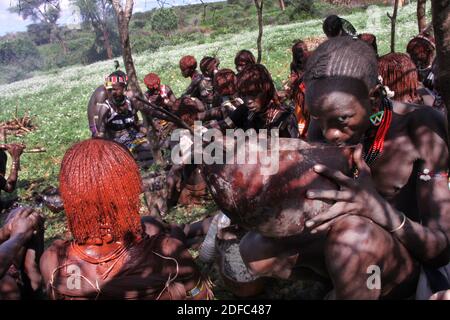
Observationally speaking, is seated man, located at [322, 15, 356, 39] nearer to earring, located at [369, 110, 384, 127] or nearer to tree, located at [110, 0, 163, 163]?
tree, located at [110, 0, 163, 163]

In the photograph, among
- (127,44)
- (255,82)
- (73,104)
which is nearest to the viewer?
(255,82)

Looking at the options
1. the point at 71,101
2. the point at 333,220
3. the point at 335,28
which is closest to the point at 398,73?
the point at 333,220

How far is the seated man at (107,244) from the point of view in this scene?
6.53 ft

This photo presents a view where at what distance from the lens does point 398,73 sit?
3.40m

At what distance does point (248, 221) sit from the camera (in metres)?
1.89

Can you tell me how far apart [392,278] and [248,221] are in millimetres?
810

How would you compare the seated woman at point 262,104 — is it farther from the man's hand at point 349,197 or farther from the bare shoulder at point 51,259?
the bare shoulder at point 51,259

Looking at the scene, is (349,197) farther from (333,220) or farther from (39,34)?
(39,34)

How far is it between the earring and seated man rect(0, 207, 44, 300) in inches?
85.5

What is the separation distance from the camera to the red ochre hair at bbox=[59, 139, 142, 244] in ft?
6.49

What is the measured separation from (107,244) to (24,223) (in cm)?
106

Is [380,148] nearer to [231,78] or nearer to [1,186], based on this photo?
[231,78]

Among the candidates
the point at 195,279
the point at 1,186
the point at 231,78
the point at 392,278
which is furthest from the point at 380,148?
the point at 1,186

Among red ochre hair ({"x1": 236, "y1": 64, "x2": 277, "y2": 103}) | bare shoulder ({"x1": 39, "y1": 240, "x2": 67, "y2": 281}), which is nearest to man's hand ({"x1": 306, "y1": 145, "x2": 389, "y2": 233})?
bare shoulder ({"x1": 39, "y1": 240, "x2": 67, "y2": 281})
